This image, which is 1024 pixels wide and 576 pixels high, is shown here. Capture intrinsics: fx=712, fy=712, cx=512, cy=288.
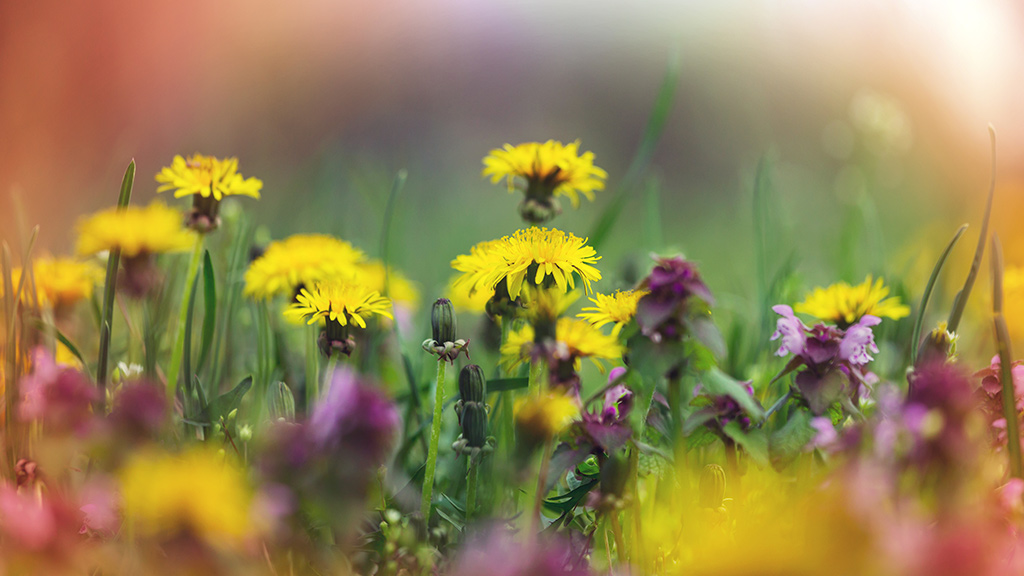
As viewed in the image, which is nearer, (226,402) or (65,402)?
(65,402)

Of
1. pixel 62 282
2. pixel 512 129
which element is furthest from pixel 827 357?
pixel 512 129

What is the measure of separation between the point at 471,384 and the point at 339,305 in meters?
0.16

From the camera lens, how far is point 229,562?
0.40m

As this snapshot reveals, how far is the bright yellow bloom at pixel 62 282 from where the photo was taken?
0.93 metres

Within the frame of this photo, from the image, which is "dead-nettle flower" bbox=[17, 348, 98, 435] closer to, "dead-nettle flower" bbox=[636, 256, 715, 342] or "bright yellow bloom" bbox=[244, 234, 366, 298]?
"bright yellow bloom" bbox=[244, 234, 366, 298]

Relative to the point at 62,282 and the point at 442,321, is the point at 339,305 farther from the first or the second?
the point at 62,282

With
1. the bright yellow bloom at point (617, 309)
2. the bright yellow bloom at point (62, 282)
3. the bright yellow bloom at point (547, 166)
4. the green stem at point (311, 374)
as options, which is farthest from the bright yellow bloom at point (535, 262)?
the bright yellow bloom at point (62, 282)

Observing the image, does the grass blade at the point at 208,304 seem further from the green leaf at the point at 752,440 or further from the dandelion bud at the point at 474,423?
the green leaf at the point at 752,440

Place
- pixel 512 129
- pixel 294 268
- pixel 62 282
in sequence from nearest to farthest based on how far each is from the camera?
pixel 294 268, pixel 62 282, pixel 512 129

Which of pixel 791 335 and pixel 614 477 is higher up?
pixel 791 335

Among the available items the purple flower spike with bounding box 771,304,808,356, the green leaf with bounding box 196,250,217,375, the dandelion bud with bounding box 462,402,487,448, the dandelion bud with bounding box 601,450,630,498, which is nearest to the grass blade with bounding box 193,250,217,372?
the green leaf with bounding box 196,250,217,375

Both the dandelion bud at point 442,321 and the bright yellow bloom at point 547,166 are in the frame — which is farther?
the bright yellow bloom at point 547,166

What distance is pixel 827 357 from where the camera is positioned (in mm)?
607

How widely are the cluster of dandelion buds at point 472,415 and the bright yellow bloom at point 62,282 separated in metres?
0.59
